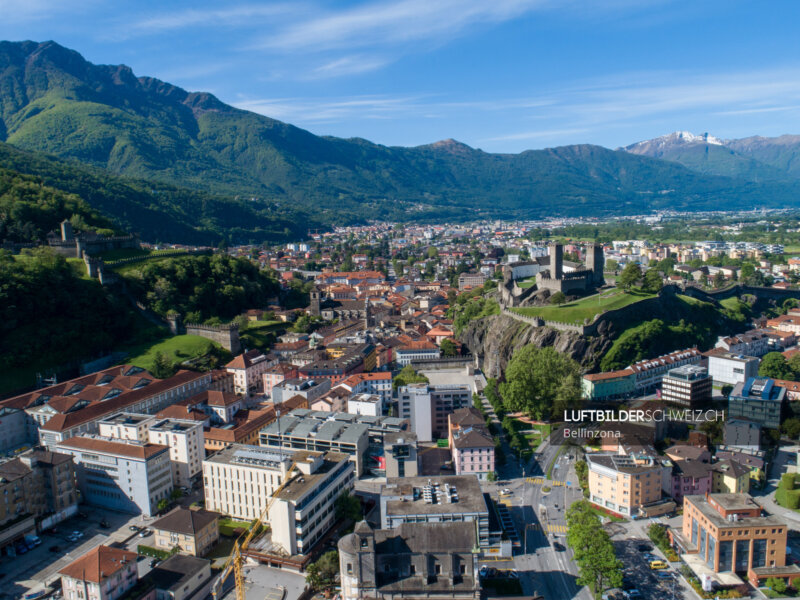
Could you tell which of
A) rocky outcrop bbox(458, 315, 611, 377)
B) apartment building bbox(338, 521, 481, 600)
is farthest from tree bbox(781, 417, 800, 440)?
apartment building bbox(338, 521, 481, 600)

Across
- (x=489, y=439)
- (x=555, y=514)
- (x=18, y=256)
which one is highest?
(x=18, y=256)

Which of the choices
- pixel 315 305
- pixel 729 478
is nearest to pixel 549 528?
pixel 729 478

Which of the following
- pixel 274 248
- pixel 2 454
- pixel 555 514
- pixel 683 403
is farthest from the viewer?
pixel 274 248

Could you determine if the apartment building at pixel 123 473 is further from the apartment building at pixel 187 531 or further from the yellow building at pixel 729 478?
the yellow building at pixel 729 478

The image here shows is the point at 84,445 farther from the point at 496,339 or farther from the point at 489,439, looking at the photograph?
the point at 496,339

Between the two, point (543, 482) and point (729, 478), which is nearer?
point (729, 478)

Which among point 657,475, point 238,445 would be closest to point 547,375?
point 657,475

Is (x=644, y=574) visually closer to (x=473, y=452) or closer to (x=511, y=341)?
(x=473, y=452)
